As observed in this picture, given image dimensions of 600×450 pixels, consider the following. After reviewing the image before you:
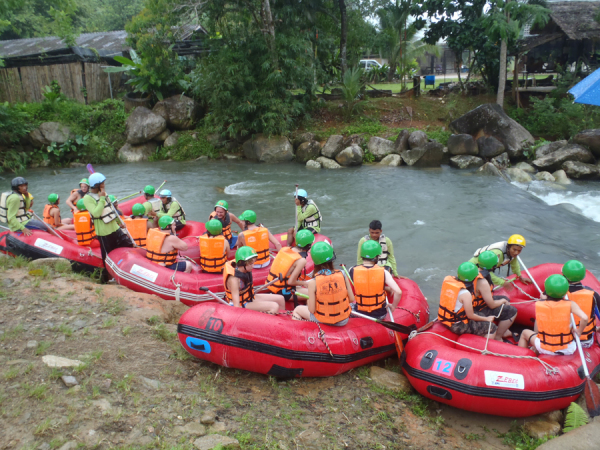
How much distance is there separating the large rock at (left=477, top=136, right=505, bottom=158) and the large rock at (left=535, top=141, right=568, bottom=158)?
1.07m

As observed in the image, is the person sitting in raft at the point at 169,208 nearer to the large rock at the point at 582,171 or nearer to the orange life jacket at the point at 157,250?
the orange life jacket at the point at 157,250

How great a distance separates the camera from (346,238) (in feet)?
31.2

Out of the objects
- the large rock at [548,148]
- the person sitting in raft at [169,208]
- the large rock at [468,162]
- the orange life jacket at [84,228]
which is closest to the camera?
the orange life jacket at [84,228]

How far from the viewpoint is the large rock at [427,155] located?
1555 centimetres

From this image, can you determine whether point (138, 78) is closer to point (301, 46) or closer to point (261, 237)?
point (301, 46)

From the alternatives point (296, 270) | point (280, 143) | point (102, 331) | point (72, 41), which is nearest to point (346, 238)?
point (296, 270)

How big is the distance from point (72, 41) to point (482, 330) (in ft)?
66.3

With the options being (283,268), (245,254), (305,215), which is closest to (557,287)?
(283,268)

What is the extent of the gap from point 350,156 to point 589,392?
1247 centimetres

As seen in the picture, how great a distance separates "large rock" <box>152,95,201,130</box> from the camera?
1823 centimetres

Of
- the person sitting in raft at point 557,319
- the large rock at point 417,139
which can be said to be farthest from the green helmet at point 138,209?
the large rock at point 417,139

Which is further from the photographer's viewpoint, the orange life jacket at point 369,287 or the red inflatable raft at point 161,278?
the red inflatable raft at point 161,278

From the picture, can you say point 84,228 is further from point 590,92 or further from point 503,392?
point 590,92

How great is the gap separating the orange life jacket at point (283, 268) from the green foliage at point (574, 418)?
3.01 metres
